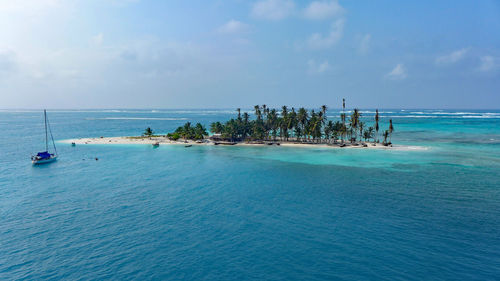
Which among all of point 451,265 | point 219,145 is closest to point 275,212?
point 451,265

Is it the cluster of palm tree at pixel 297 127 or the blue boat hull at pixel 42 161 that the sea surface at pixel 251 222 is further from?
the cluster of palm tree at pixel 297 127

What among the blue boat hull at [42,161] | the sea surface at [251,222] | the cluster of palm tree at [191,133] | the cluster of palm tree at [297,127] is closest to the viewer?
the sea surface at [251,222]

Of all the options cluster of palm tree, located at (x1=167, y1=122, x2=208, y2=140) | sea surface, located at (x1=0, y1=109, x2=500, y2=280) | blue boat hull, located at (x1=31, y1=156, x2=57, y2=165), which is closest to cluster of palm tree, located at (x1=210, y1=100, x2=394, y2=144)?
cluster of palm tree, located at (x1=167, y1=122, x2=208, y2=140)

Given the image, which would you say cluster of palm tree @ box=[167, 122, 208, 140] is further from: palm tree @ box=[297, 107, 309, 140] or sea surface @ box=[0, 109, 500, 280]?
sea surface @ box=[0, 109, 500, 280]

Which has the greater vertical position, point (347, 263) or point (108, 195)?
point (108, 195)

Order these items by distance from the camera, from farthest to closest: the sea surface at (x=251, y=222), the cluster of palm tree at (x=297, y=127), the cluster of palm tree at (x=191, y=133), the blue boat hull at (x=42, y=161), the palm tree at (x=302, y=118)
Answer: the cluster of palm tree at (x=191, y=133) < the palm tree at (x=302, y=118) < the cluster of palm tree at (x=297, y=127) < the blue boat hull at (x=42, y=161) < the sea surface at (x=251, y=222)

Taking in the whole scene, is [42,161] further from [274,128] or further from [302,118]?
[302,118]

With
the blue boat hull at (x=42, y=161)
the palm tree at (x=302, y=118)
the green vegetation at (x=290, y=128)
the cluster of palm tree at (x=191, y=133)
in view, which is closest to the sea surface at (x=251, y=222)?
the blue boat hull at (x=42, y=161)

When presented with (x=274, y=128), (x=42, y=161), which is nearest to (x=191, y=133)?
(x=274, y=128)

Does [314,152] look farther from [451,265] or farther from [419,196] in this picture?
[451,265]
